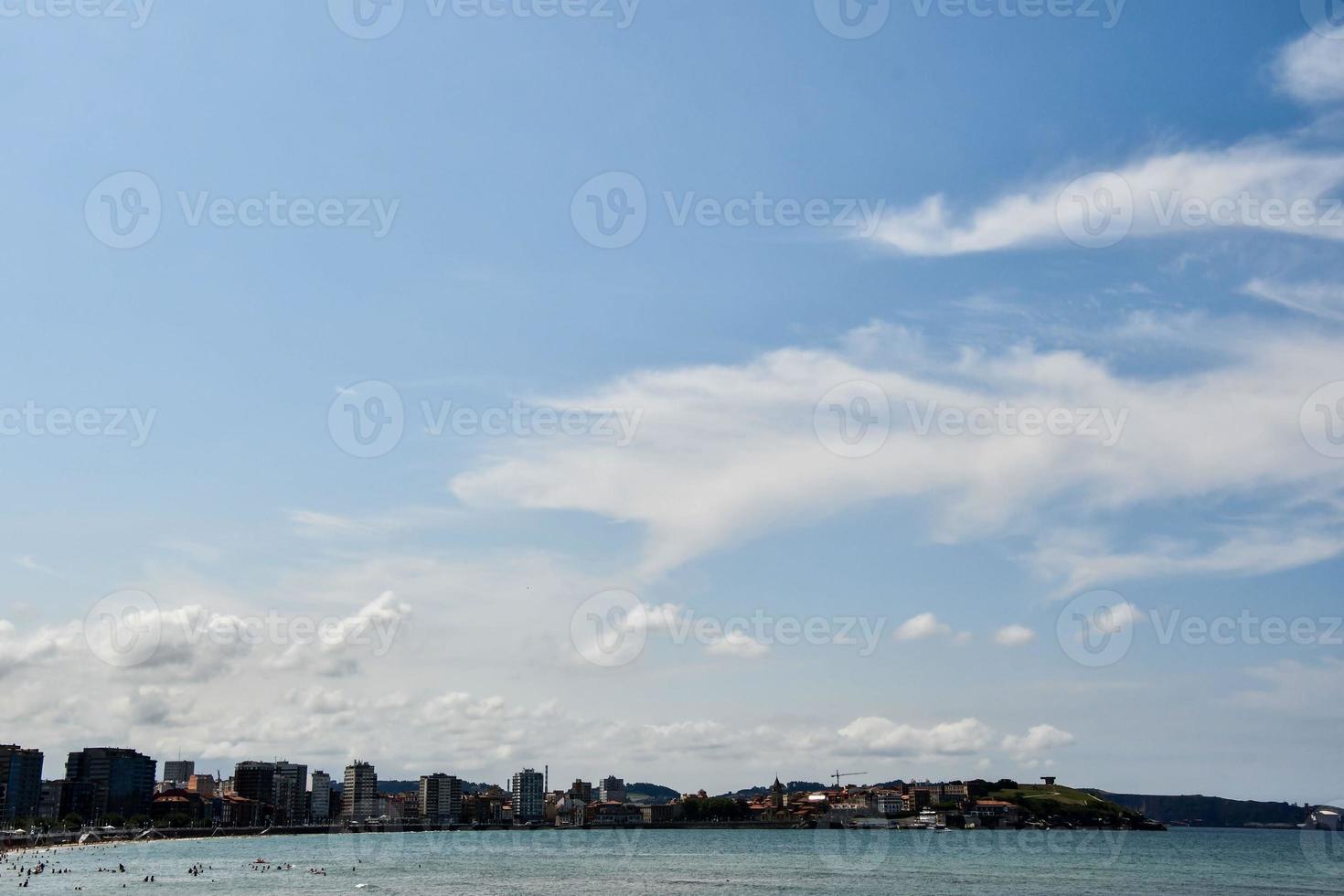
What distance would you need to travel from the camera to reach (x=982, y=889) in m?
103

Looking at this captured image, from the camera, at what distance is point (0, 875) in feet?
388

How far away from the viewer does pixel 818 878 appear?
120250 millimetres

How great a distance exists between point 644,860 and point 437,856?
128 feet

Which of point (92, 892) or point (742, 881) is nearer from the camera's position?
point (92, 892)

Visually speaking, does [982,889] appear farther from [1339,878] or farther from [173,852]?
[173,852]

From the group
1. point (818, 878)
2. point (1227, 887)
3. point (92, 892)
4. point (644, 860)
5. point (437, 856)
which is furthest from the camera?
point (437, 856)

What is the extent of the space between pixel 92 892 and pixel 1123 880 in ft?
330

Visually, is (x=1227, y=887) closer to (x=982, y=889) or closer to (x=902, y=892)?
(x=982, y=889)

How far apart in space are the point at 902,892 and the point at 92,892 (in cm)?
7229

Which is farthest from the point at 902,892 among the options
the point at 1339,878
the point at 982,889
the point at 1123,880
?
the point at 1339,878

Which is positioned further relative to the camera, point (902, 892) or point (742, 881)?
point (742, 881)

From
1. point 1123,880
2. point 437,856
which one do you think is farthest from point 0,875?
point 1123,880

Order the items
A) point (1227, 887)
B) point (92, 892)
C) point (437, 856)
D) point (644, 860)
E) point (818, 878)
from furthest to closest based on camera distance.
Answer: point (437, 856) → point (644, 860) → point (818, 878) → point (1227, 887) → point (92, 892)

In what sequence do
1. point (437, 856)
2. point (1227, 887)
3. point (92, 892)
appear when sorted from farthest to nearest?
point (437, 856) → point (1227, 887) → point (92, 892)
